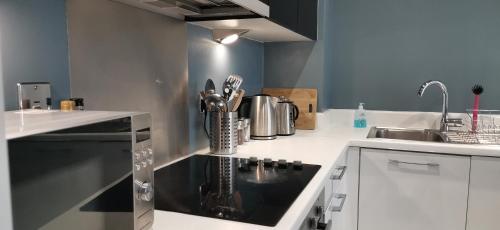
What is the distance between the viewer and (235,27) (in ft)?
5.64

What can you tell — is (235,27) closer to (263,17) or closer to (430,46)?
(263,17)

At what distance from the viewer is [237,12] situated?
1.39 metres

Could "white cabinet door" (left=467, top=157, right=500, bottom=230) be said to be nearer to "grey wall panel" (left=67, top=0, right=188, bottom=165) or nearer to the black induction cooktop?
the black induction cooktop

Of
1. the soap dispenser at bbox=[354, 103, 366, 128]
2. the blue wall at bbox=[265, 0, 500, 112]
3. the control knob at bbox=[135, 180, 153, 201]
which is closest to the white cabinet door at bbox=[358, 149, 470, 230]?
the soap dispenser at bbox=[354, 103, 366, 128]

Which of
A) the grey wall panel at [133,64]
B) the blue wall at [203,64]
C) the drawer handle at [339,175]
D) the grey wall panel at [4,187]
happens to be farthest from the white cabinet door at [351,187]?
the grey wall panel at [4,187]

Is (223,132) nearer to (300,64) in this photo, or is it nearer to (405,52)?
(300,64)

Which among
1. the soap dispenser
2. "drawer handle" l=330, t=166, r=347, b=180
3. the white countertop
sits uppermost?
the white countertop

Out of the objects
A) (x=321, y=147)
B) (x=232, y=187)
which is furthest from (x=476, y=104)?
(x=232, y=187)

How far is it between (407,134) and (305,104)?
2.24 feet

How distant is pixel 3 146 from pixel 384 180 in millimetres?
1828

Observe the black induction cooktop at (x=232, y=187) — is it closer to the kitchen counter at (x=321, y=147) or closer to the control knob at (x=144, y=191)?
the kitchen counter at (x=321, y=147)

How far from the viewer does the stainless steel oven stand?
1.40 feet

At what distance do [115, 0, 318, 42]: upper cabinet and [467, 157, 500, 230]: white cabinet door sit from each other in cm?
111

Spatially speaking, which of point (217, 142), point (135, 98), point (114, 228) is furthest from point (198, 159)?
point (114, 228)
